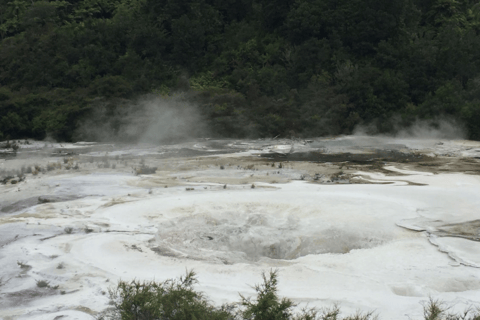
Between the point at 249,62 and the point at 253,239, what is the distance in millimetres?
21010

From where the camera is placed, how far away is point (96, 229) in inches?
316

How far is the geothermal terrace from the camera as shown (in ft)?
19.0

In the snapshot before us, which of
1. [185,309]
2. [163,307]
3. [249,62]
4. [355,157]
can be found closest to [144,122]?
[249,62]

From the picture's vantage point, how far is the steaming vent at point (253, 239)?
727 centimetres

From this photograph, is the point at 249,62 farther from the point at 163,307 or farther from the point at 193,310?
the point at 193,310

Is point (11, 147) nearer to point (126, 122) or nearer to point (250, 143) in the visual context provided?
point (126, 122)

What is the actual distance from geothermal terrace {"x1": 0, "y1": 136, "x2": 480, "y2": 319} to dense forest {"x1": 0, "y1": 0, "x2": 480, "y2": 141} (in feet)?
29.6

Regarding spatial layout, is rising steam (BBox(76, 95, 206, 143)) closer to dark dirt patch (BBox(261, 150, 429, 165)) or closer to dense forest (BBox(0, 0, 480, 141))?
dense forest (BBox(0, 0, 480, 141))

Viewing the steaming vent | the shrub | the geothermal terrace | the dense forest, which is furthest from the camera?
the dense forest

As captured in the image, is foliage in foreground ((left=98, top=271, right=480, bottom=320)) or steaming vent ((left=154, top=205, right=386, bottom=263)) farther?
steaming vent ((left=154, top=205, right=386, bottom=263))

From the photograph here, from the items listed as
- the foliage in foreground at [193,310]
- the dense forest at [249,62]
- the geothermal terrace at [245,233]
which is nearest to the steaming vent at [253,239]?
the geothermal terrace at [245,233]

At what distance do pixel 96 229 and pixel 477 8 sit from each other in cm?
2845

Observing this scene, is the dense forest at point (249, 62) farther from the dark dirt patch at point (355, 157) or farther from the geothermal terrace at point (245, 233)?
the geothermal terrace at point (245, 233)

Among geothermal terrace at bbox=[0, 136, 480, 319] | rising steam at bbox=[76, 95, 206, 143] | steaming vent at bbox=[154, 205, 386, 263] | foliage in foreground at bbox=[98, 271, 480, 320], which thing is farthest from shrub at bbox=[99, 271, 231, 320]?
rising steam at bbox=[76, 95, 206, 143]
